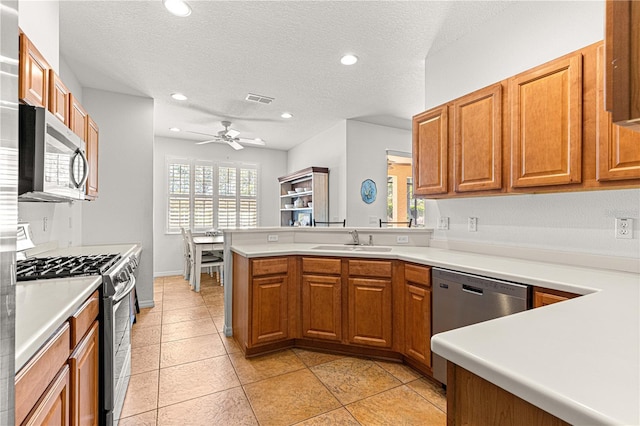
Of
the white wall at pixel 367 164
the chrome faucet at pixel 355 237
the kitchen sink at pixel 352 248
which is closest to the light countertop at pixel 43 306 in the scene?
the kitchen sink at pixel 352 248

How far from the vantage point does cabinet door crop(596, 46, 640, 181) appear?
61.0 inches

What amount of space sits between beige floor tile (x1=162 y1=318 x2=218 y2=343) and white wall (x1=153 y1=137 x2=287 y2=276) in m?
3.00

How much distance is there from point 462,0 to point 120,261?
309cm

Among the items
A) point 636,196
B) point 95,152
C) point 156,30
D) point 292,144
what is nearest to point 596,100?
point 636,196

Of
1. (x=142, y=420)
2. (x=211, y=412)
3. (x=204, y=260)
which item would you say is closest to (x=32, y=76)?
(x=142, y=420)

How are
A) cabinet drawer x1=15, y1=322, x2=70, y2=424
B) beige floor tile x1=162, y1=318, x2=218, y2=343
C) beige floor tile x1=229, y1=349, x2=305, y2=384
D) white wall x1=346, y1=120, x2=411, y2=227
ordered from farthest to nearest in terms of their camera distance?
white wall x1=346, y1=120, x2=411, y2=227
beige floor tile x1=162, y1=318, x2=218, y2=343
beige floor tile x1=229, y1=349, x2=305, y2=384
cabinet drawer x1=15, y1=322, x2=70, y2=424

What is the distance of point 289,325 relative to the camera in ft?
9.04

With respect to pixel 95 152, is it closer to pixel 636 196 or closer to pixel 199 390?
pixel 199 390

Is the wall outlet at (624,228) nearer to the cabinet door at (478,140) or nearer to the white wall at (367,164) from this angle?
the cabinet door at (478,140)

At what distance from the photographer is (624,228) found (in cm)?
181

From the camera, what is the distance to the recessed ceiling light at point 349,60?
10.2 ft

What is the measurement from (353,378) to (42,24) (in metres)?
3.30

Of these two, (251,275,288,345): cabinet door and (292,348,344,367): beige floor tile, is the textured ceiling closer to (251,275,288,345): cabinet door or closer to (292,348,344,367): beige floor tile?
(251,275,288,345): cabinet door

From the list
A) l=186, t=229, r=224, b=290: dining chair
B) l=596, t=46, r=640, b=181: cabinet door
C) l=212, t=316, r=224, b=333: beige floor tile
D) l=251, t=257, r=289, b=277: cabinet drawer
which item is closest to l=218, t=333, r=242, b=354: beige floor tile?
l=212, t=316, r=224, b=333: beige floor tile
